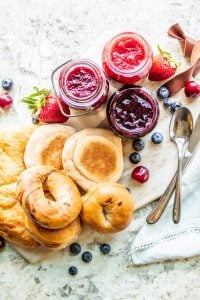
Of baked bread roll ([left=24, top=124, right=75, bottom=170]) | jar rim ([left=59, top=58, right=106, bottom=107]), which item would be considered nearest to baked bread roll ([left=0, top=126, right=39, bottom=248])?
baked bread roll ([left=24, top=124, right=75, bottom=170])

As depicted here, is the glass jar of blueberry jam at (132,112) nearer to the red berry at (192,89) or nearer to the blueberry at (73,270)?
the red berry at (192,89)

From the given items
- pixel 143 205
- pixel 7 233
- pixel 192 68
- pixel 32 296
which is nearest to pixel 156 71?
pixel 192 68

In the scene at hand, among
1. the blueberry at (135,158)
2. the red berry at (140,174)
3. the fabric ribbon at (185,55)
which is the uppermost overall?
the fabric ribbon at (185,55)

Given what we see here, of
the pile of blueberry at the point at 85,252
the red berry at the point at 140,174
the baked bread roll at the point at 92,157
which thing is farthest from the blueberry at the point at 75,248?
the red berry at the point at 140,174

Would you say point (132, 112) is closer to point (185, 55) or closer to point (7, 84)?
point (185, 55)

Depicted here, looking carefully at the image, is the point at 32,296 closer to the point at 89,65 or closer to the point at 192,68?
the point at 89,65

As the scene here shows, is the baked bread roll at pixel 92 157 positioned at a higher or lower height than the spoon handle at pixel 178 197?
higher

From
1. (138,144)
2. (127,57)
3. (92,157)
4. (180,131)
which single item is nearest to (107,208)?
(92,157)
